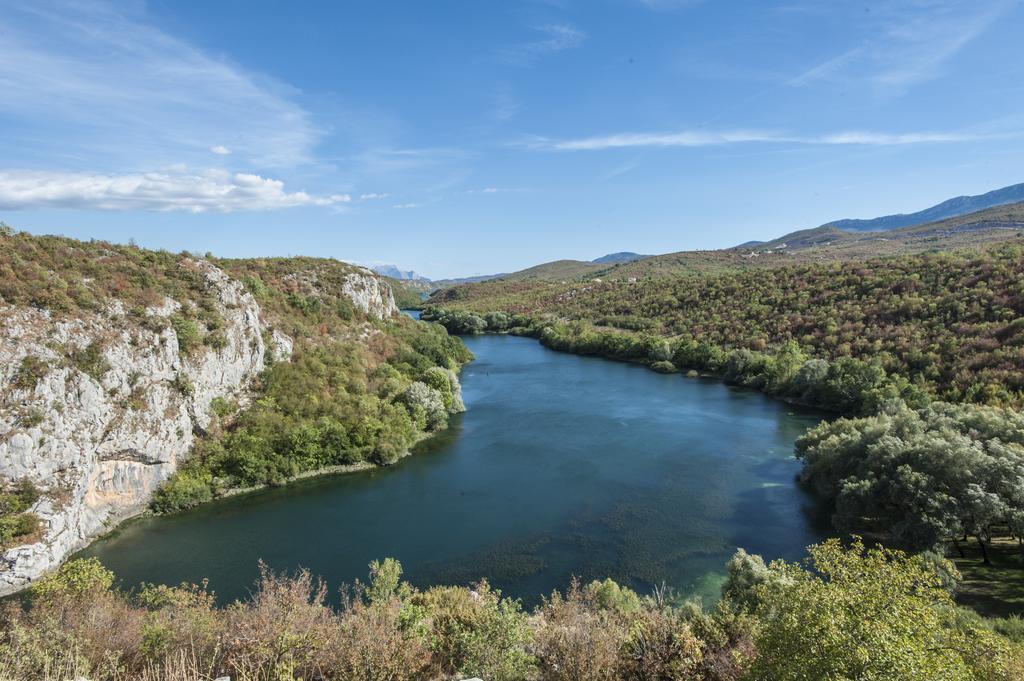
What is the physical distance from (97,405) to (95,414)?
54cm

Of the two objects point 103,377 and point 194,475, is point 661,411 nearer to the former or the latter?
point 194,475

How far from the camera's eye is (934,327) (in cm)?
Answer: 5272

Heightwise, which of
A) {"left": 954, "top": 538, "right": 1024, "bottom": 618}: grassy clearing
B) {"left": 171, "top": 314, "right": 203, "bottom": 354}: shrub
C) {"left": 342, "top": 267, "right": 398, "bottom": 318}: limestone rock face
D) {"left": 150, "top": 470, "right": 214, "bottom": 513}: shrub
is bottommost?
{"left": 954, "top": 538, "right": 1024, "bottom": 618}: grassy clearing

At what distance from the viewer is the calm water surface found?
2450 cm

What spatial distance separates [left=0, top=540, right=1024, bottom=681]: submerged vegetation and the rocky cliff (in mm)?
11180

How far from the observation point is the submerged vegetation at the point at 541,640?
9.13 metres

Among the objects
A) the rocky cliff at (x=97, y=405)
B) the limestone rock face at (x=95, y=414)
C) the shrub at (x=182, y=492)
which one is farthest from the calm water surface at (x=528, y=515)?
the rocky cliff at (x=97, y=405)

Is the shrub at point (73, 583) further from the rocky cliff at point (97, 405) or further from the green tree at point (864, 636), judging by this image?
the green tree at point (864, 636)

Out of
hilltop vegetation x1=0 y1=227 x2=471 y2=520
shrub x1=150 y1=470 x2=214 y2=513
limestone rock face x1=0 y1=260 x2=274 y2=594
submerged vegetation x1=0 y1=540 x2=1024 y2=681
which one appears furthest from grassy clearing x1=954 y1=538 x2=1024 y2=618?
limestone rock face x1=0 y1=260 x2=274 y2=594

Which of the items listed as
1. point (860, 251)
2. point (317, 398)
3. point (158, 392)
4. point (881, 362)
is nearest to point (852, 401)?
point (881, 362)

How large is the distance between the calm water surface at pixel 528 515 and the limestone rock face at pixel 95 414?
241 centimetres

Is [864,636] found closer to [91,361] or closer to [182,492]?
[182,492]

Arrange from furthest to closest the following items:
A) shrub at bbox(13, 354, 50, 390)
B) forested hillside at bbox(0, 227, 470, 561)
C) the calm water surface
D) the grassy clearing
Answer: shrub at bbox(13, 354, 50, 390)
forested hillside at bbox(0, 227, 470, 561)
the calm water surface
the grassy clearing

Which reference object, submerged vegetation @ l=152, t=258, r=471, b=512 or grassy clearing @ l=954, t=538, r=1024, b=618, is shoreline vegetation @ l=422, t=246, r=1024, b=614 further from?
submerged vegetation @ l=152, t=258, r=471, b=512
